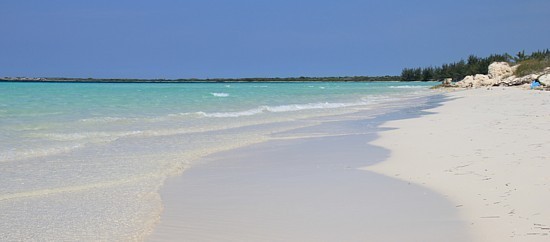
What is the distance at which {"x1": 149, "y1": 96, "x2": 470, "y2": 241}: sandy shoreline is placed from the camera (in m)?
4.24

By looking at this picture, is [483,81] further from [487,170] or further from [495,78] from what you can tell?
[487,170]

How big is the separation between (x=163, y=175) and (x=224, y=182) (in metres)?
0.97

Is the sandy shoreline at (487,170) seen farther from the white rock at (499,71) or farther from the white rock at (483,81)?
the white rock at (499,71)

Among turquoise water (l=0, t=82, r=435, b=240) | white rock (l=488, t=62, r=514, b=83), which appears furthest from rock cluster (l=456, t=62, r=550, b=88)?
turquoise water (l=0, t=82, r=435, b=240)

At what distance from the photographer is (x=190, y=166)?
7664 millimetres

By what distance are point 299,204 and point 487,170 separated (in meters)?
2.71

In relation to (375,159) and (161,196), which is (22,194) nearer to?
(161,196)

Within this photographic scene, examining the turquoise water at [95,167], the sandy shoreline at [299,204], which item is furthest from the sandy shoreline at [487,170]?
the turquoise water at [95,167]

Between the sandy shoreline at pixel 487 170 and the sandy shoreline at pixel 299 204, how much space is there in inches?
9.6

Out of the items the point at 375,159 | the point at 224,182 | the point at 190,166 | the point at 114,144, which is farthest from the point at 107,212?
the point at 114,144

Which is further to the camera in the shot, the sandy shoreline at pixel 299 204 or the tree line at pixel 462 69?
the tree line at pixel 462 69

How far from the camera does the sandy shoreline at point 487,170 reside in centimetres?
430

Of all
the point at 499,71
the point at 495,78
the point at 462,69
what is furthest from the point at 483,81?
the point at 462,69

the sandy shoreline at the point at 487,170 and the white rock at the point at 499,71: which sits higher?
the white rock at the point at 499,71
